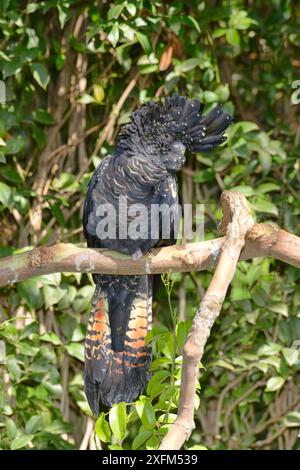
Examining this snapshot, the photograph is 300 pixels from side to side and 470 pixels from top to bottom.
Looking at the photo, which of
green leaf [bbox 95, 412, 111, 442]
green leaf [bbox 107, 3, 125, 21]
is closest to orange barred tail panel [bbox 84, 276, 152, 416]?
green leaf [bbox 95, 412, 111, 442]

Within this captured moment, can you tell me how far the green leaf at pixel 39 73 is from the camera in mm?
2605

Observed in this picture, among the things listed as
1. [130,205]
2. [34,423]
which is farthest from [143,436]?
[34,423]

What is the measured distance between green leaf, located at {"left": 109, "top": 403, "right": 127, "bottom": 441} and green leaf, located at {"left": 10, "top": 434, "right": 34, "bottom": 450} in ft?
2.32

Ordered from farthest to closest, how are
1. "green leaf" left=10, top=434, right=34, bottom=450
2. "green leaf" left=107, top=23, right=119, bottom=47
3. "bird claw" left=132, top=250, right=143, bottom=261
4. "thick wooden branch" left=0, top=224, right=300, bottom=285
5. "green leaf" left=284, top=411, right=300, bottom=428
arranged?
"green leaf" left=284, top=411, right=300, bottom=428
"green leaf" left=107, top=23, right=119, bottom=47
"green leaf" left=10, top=434, right=34, bottom=450
"bird claw" left=132, top=250, right=143, bottom=261
"thick wooden branch" left=0, top=224, right=300, bottom=285

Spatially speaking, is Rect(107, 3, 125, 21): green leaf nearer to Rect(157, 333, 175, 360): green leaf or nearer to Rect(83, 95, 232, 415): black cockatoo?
Rect(83, 95, 232, 415): black cockatoo

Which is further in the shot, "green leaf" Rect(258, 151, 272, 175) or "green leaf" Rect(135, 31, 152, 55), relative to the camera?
"green leaf" Rect(258, 151, 272, 175)

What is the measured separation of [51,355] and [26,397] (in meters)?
0.16

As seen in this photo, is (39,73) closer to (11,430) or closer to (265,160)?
(265,160)

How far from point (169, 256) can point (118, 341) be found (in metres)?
0.45

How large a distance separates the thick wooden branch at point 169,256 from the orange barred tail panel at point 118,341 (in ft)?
1.16

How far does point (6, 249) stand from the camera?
8.59ft

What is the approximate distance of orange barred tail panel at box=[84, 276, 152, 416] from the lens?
229 centimetres

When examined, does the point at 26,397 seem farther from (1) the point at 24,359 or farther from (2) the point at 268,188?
(2) the point at 268,188
